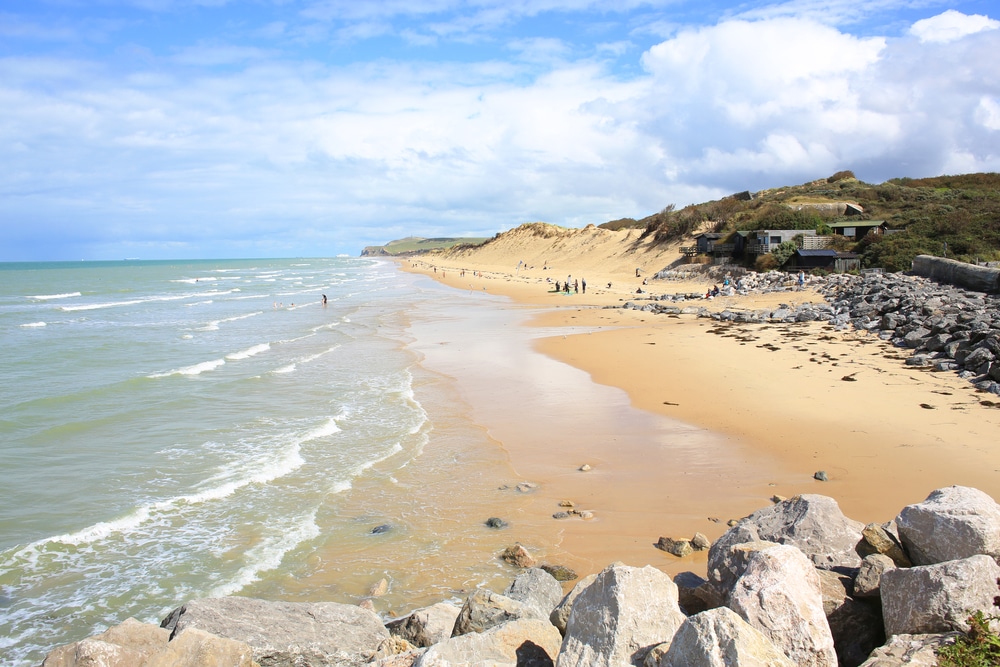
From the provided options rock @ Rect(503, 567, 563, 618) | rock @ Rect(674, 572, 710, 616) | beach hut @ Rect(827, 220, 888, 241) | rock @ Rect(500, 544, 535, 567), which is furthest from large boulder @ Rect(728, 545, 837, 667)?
beach hut @ Rect(827, 220, 888, 241)

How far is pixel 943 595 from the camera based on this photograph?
14.0 feet

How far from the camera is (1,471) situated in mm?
11945

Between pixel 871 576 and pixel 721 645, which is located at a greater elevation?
pixel 721 645

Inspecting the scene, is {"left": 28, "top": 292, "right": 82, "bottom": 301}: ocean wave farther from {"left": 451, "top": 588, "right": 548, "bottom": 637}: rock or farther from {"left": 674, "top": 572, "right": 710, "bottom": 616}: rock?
{"left": 674, "top": 572, "right": 710, "bottom": 616}: rock

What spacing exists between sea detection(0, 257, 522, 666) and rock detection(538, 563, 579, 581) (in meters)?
0.54

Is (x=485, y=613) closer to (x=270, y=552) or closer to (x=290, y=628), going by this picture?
(x=290, y=628)

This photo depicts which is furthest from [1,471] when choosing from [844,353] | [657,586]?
[844,353]

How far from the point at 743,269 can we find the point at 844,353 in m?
30.8

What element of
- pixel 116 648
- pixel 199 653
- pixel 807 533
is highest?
pixel 807 533

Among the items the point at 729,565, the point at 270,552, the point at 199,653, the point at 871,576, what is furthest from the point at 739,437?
the point at 199,653

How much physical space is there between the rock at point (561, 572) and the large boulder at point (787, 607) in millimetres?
3326

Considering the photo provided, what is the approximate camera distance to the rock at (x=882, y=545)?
17.5 feet

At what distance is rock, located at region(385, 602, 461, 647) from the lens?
18.2 feet

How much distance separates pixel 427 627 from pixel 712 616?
8.89ft
